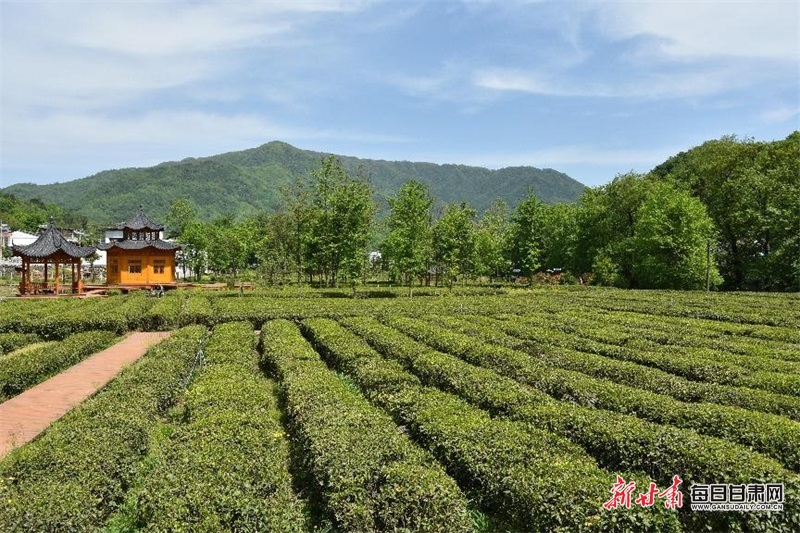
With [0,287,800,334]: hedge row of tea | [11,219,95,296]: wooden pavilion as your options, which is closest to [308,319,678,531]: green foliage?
[0,287,800,334]: hedge row of tea

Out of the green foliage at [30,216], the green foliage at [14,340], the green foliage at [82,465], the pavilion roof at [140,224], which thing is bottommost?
the green foliage at [14,340]

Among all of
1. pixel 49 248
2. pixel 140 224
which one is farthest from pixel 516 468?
pixel 140 224

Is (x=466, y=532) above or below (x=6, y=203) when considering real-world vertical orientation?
below

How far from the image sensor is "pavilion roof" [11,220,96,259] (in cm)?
3612

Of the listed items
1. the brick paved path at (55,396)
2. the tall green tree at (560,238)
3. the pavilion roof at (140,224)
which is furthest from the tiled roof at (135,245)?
the tall green tree at (560,238)

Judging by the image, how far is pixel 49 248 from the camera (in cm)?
3634

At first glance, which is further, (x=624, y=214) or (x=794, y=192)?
(x=624, y=214)

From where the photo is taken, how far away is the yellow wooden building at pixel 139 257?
4272 centimetres

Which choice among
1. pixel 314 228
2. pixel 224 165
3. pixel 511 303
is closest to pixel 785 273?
pixel 511 303

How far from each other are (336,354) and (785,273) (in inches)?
1612

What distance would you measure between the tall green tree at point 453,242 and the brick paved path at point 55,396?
3082 centimetres

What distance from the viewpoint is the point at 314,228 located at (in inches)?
1716

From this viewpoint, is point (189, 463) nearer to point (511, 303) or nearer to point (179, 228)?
point (511, 303)

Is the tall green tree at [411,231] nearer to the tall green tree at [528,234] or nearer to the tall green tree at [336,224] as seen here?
the tall green tree at [336,224]
